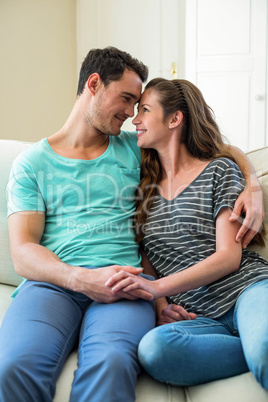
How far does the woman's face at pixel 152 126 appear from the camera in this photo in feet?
4.99

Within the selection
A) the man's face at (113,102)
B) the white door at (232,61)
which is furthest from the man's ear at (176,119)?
the white door at (232,61)

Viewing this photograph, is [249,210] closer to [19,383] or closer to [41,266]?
[41,266]

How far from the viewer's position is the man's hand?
1224mm

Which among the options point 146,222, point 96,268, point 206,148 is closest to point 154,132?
point 206,148

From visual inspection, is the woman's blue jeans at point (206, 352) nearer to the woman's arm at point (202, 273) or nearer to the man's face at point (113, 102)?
the woman's arm at point (202, 273)

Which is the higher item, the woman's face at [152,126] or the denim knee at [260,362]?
the woman's face at [152,126]

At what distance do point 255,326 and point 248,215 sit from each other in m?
0.35

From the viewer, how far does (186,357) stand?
105cm

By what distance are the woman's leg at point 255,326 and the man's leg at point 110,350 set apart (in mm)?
244

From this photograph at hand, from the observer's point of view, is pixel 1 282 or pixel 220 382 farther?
pixel 1 282

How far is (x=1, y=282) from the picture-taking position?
5.22 feet

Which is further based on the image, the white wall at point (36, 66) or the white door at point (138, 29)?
the white door at point (138, 29)

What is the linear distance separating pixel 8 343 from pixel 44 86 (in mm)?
3279

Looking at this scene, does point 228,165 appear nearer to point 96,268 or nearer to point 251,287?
point 251,287
